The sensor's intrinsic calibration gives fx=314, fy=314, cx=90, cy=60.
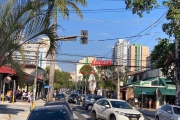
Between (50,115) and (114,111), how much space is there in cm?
832

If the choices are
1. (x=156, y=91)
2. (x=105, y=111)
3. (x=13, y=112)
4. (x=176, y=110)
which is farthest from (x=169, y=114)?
(x=156, y=91)

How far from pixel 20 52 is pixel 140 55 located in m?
37.0

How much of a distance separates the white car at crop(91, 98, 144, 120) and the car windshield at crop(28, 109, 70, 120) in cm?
768

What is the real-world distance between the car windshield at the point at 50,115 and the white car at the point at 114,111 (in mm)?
7684

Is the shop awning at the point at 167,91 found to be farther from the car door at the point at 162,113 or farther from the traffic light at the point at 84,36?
the car door at the point at 162,113

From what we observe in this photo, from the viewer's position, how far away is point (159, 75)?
48.6 m

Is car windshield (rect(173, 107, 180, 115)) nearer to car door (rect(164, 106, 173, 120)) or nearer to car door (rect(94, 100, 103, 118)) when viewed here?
car door (rect(164, 106, 173, 120))

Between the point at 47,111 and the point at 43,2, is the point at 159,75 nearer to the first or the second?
the point at 43,2

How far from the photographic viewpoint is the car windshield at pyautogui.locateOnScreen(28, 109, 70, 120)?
9.80m

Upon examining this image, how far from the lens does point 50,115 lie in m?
9.96

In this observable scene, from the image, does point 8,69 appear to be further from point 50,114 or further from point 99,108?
point 50,114

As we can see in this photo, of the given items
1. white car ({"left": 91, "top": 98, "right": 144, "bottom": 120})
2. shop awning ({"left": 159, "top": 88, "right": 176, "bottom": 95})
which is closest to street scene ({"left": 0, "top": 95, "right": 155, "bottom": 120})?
white car ({"left": 91, "top": 98, "right": 144, "bottom": 120})

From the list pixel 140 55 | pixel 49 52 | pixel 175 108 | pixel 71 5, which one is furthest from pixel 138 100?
pixel 49 52

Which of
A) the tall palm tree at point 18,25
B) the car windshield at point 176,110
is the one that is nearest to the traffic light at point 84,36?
the car windshield at point 176,110
